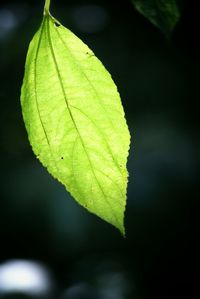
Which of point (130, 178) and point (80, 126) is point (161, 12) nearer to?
point (80, 126)

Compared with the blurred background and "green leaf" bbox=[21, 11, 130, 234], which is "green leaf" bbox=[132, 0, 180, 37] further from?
the blurred background

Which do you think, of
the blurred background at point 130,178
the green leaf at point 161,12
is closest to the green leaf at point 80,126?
the green leaf at point 161,12

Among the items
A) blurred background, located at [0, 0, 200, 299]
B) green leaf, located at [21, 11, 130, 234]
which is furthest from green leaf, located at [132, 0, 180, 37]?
blurred background, located at [0, 0, 200, 299]

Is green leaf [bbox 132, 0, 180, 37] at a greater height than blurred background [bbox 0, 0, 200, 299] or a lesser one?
greater

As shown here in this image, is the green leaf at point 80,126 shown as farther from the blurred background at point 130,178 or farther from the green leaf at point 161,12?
the blurred background at point 130,178

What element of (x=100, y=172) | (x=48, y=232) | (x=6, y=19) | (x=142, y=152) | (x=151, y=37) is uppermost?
(x=100, y=172)

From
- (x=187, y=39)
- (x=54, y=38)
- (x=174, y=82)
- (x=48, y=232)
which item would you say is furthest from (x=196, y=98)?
(x=54, y=38)

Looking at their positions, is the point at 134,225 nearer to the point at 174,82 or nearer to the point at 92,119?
the point at 174,82
